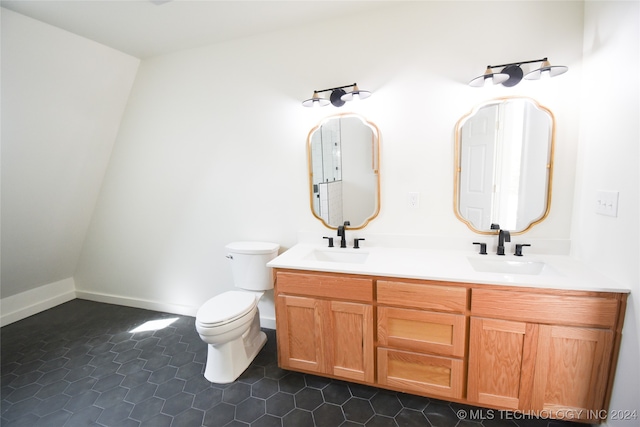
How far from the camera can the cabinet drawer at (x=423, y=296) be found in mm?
1517

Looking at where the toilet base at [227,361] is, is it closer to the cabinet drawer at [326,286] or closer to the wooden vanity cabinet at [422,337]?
the cabinet drawer at [326,286]

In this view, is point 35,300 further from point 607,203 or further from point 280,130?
point 607,203

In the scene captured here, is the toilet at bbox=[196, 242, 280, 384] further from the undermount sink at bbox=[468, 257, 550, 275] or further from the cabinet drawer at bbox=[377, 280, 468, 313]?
the undermount sink at bbox=[468, 257, 550, 275]

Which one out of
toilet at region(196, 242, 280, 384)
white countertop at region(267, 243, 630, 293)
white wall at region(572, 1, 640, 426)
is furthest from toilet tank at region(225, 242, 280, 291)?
white wall at region(572, 1, 640, 426)

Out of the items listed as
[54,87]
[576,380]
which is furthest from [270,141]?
[576,380]

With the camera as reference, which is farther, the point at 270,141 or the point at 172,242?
the point at 172,242

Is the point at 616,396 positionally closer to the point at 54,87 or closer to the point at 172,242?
the point at 172,242

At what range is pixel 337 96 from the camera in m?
2.01

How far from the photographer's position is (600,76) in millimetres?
1508

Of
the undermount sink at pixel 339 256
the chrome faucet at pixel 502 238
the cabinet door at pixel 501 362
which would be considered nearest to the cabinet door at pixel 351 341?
the undermount sink at pixel 339 256

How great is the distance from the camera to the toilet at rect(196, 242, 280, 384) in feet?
6.14

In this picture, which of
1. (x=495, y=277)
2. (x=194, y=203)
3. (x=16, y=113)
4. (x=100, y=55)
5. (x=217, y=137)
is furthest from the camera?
(x=194, y=203)

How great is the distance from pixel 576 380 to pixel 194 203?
9.50 feet

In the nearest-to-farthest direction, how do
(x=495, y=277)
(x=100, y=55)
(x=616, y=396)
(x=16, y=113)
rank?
(x=616, y=396) < (x=495, y=277) < (x=16, y=113) < (x=100, y=55)
